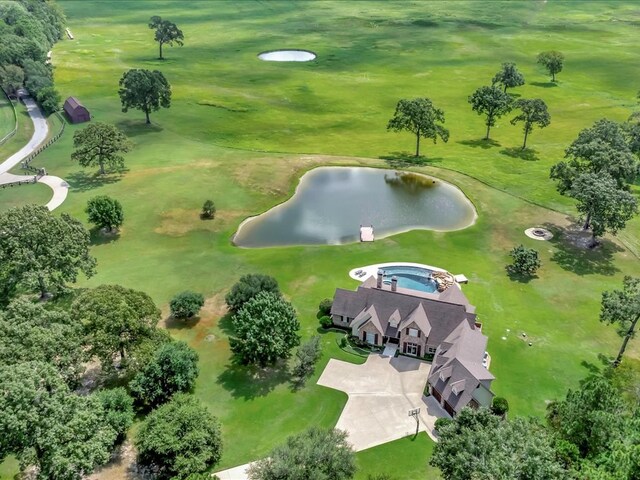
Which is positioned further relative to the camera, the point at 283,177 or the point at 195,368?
the point at 283,177

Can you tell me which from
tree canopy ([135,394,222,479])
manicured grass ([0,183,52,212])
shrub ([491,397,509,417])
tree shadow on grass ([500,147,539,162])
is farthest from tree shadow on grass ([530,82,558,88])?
tree canopy ([135,394,222,479])

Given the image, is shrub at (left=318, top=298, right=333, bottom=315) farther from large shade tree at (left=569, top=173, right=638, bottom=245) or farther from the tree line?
the tree line

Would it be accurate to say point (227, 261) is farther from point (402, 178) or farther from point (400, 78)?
point (400, 78)

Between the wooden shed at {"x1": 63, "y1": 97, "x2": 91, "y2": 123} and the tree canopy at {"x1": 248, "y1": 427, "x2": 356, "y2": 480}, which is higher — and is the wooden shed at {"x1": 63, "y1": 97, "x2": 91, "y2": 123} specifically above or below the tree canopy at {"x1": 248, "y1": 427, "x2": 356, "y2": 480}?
above

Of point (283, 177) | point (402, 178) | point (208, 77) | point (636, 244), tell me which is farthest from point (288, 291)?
point (208, 77)

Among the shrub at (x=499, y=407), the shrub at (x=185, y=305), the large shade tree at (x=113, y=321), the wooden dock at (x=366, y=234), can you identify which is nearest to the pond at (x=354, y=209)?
the wooden dock at (x=366, y=234)

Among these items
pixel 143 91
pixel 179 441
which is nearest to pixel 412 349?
pixel 179 441

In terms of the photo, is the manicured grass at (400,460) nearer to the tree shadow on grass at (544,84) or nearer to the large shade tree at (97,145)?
the large shade tree at (97,145)
